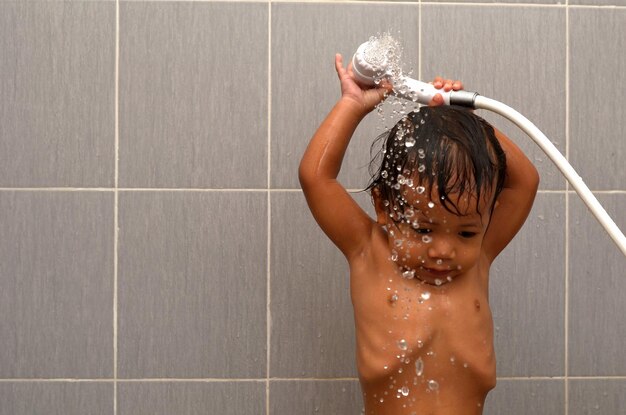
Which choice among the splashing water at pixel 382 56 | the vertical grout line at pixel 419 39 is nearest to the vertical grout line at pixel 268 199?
the vertical grout line at pixel 419 39

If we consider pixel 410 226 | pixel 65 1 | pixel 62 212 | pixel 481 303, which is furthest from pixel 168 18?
pixel 481 303

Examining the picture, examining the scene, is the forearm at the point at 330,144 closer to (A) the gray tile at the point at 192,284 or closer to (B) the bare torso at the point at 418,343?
(B) the bare torso at the point at 418,343

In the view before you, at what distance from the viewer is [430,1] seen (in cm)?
174

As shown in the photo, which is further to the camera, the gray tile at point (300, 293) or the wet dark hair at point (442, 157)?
the gray tile at point (300, 293)

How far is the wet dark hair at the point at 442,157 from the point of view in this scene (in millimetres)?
1279

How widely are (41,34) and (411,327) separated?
95 centimetres

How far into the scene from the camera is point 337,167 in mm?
1398

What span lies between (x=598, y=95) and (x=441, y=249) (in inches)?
26.3

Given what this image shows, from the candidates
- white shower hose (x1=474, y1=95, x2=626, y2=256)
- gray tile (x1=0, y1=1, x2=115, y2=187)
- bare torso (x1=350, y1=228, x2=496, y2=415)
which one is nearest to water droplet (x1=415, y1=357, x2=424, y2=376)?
bare torso (x1=350, y1=228, x2=496, y2=415)

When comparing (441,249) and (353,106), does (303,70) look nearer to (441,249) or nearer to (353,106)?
(353,106)

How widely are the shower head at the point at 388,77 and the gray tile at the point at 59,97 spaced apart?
60 cm

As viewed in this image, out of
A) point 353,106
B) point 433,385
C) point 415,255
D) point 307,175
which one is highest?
point 353,106

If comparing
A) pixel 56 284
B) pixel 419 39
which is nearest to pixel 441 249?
pixel 419 39

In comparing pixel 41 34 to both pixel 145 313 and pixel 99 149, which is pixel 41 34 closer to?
pixel 99 149
